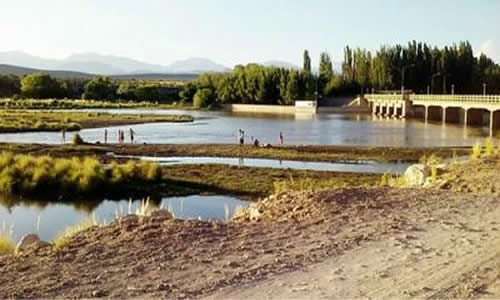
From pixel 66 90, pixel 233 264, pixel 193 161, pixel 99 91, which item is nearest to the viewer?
pixel 233 264

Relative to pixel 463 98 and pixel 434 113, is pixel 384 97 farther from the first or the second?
pixel 463 98

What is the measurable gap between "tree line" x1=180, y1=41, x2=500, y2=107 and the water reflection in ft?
386

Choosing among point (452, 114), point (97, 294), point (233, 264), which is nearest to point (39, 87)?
point (452, 114)

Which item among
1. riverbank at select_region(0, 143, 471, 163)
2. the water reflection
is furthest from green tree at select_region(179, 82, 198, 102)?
the water reflection

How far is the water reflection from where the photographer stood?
961 inches

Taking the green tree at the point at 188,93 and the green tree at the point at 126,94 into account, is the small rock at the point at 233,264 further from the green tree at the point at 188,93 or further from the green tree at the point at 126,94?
the green tree at the point at 126,94

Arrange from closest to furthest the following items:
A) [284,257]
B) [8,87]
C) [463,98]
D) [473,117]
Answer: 1. [284,257]
2. [463,98]
3. [473,117]
4. [8,87]

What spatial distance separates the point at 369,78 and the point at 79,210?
136 meters

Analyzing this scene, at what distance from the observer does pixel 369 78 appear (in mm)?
158250

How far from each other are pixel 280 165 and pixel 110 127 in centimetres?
4415

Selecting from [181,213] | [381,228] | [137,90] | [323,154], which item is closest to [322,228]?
[381,228]

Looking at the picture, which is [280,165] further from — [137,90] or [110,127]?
[137,90]

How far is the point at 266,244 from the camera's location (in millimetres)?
10656

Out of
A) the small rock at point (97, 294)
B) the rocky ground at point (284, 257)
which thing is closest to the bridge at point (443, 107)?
the rocky ground at point (284, 257)
